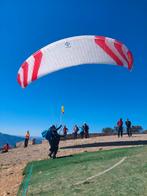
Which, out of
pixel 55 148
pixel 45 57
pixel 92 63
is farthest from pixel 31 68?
pixel 55 148

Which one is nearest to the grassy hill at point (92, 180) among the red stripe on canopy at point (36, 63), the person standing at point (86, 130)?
the red stripe on canopy at point (36, 63)

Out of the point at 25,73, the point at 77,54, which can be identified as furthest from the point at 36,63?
the point at 77,54

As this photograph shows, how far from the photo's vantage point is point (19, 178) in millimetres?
16328

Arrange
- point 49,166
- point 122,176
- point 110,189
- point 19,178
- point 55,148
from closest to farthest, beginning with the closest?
point 110,189 < point 122,176 < point 19,178 < point 49,166 < point 55,148

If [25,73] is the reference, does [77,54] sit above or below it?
above

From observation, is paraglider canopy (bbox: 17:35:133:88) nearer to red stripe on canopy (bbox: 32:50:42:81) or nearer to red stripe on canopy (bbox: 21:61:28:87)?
red stripe on canopy (bbox: 32:50:42:81)

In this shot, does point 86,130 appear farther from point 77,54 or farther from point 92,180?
point 92,180

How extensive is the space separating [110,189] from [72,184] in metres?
1.87

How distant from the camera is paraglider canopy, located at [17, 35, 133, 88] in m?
24.1

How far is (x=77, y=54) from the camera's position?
2423cm

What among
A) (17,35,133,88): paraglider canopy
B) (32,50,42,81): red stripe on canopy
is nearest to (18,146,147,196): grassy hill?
(17,35,133,88): paraglider canopy

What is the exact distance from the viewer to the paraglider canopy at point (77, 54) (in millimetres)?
24062

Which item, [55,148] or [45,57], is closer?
[55,148]

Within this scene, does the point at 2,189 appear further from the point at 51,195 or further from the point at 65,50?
the point at 65,50
